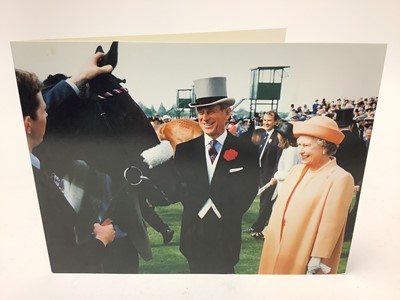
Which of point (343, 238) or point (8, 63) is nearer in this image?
point (8, 63)

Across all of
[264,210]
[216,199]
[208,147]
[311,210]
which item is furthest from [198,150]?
[311,210]

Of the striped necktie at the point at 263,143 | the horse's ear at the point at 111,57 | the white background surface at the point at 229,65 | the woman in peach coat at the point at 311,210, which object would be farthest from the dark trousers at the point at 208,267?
the horse's ear at the point at 111,57

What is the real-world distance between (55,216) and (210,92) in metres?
0.56

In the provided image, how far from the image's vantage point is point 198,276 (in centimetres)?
113

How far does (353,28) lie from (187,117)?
1.66ft

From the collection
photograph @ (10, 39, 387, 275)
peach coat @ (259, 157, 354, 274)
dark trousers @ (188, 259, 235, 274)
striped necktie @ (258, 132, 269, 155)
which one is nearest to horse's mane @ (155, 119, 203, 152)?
photograph @ (10, 39, 387, 275)

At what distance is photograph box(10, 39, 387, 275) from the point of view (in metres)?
0.88

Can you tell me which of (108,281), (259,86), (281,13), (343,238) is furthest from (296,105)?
(108,281)

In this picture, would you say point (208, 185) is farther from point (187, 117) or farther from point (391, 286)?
point (391, 286)

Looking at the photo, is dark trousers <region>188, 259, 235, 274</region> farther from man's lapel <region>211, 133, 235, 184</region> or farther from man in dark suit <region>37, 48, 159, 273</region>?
man's lapel <region>211, 133, 235, 184</region>

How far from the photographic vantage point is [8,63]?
978mm

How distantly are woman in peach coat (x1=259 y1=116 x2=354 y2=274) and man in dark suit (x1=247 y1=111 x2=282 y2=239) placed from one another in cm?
2

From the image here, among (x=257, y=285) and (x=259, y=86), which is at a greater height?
(x=259, y=86)

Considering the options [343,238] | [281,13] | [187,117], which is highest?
→ [281,13]
